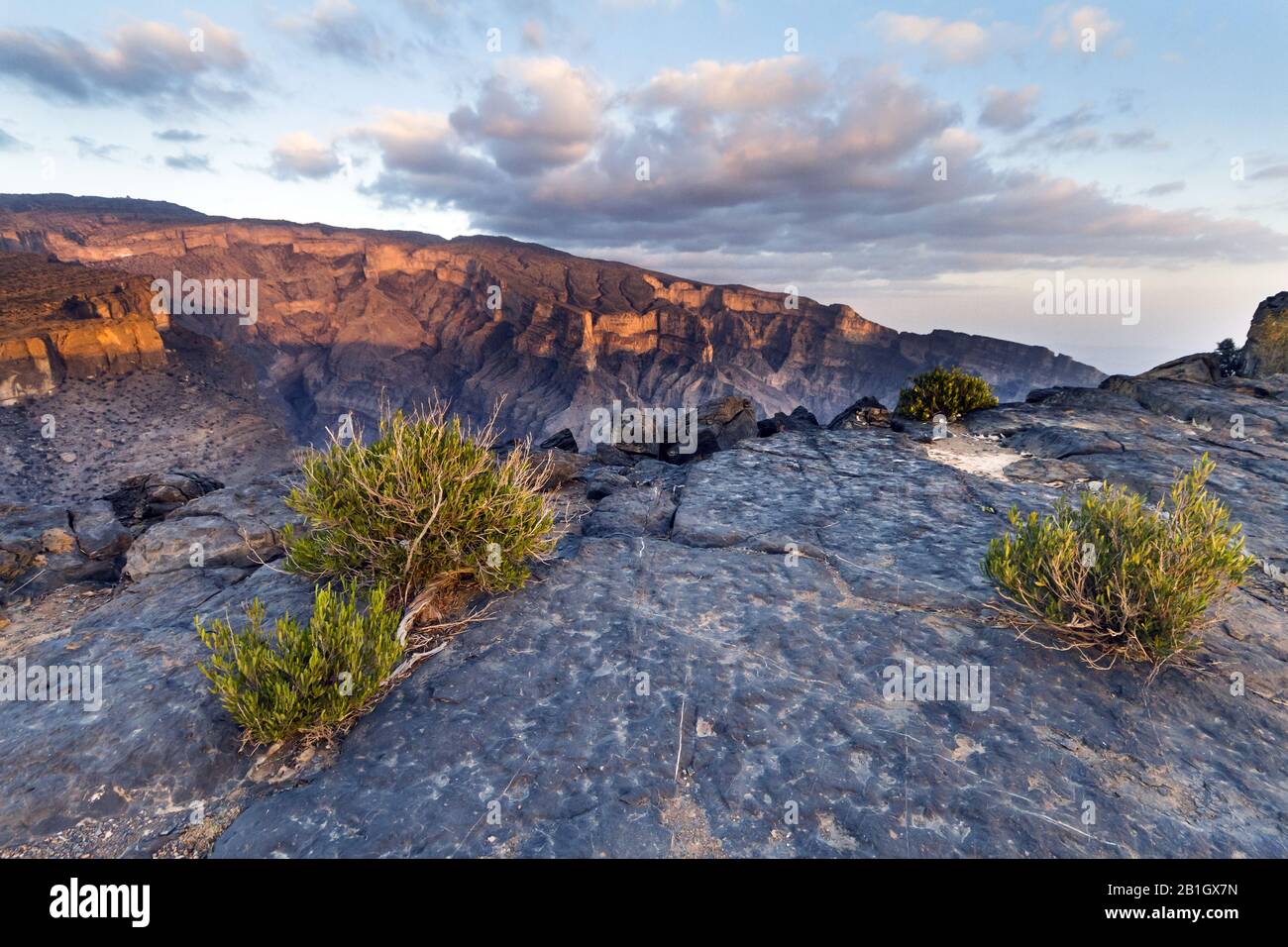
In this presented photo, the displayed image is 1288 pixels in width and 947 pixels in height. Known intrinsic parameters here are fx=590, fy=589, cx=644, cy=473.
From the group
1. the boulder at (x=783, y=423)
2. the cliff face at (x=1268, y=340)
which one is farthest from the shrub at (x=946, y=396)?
the cliff face at (x=1268, y=340)

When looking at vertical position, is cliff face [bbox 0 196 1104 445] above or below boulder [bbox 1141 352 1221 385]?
above

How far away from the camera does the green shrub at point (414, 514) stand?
183 inches

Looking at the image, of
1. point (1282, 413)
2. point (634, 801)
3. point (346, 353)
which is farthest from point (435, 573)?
point (346, 353)

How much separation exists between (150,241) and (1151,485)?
204 meters

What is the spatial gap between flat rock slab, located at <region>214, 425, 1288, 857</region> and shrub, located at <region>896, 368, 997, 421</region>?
6388mm

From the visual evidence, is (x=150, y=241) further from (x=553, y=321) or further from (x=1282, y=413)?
(x=1282, y=413)

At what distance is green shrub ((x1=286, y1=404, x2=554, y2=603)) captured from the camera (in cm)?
465

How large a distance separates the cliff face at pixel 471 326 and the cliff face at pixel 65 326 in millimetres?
82116

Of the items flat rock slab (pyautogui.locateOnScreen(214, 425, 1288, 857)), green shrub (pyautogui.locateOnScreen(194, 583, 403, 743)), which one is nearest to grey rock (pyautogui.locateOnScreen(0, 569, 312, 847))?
green shrub (pyautogui.locateOnScreen(194, 583, 403, 743))

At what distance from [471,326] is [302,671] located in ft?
614

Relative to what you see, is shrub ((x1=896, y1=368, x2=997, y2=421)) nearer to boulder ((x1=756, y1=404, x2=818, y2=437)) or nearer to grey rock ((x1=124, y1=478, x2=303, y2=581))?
boulder ((x1=756, y1=404, x2=818, y2=437))

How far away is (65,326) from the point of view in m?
Result: 60.2

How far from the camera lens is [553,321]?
16750 centimetres
